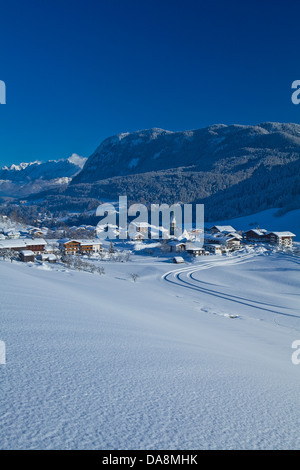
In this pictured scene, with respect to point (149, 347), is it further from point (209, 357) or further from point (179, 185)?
point (179, 185)

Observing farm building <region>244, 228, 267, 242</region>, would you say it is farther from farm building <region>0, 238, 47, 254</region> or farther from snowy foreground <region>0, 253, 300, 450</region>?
snowy foreground <region>0, 253, 300, 450</region>

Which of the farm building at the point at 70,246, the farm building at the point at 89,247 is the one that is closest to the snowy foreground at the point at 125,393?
the farm building at the point at 70,246

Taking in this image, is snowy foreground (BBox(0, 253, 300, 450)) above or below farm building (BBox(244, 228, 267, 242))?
below

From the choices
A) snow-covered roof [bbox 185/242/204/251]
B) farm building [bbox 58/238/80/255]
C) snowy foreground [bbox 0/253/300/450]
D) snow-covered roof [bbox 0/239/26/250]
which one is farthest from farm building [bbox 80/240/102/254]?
snowy foreground [bbox 0/253/300/450]

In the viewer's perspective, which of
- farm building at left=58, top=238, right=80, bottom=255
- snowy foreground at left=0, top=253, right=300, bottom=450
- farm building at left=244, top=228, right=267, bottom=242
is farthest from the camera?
farm building at left=244, top=228, right=267, bottom=242

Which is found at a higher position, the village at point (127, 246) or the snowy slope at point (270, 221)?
the snowy slope at point (270, 221)

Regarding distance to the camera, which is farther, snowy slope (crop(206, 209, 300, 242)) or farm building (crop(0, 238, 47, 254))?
snowy slope (crop(206, 209, 300, 242))

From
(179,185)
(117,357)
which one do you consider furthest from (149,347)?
(179,185)

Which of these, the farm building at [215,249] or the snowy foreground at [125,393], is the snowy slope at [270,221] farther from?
the snowy foreground at [125,393]

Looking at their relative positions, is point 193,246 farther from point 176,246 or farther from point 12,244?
point 12,244

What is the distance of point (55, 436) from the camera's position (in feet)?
6.77

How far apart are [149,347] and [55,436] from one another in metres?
2.62

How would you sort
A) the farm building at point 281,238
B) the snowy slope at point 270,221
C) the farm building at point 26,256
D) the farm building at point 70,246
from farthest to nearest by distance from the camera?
the snowy slope at point 270,221
the farm building at point 281,238
the farm building at point 70,246
the farm building at point 26,256

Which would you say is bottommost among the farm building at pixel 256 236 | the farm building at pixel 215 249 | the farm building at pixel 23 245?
the farm building at pixel 215 249
